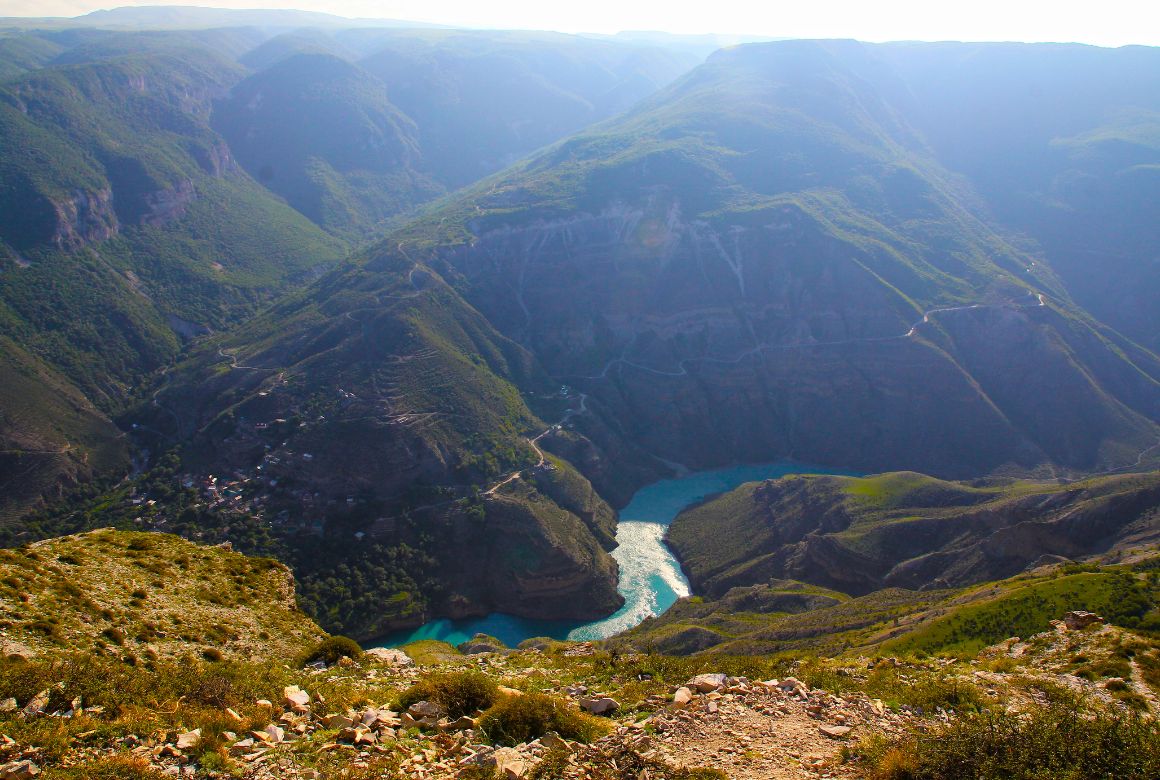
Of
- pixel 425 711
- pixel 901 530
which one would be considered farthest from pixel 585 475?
pixel 425 711

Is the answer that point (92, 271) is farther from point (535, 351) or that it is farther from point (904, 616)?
point (904, 616)

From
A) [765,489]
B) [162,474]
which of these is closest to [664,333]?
[765,489]

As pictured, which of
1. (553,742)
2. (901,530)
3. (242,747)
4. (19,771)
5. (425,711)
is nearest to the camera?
(19,771)

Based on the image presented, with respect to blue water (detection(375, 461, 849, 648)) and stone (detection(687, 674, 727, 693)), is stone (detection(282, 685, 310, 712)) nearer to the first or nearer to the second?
stone (detection(687, 674, 727, 693))

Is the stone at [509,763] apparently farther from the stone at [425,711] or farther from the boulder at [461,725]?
the stone at [425,711]

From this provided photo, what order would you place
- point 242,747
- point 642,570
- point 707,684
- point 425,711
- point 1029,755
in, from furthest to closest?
point 642,570 → point 707,684 → point 425,711 → point 242,747 → point 1029,755

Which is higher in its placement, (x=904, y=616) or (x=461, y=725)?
(x=461, y=725)

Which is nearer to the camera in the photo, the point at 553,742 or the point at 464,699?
the point at 553,742

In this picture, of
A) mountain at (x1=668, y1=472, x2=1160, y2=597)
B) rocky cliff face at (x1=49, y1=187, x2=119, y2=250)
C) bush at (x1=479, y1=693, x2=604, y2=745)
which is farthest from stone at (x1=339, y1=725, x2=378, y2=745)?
rocky cliff face at (x1=49, y1=187, x2=119, y2=250)
